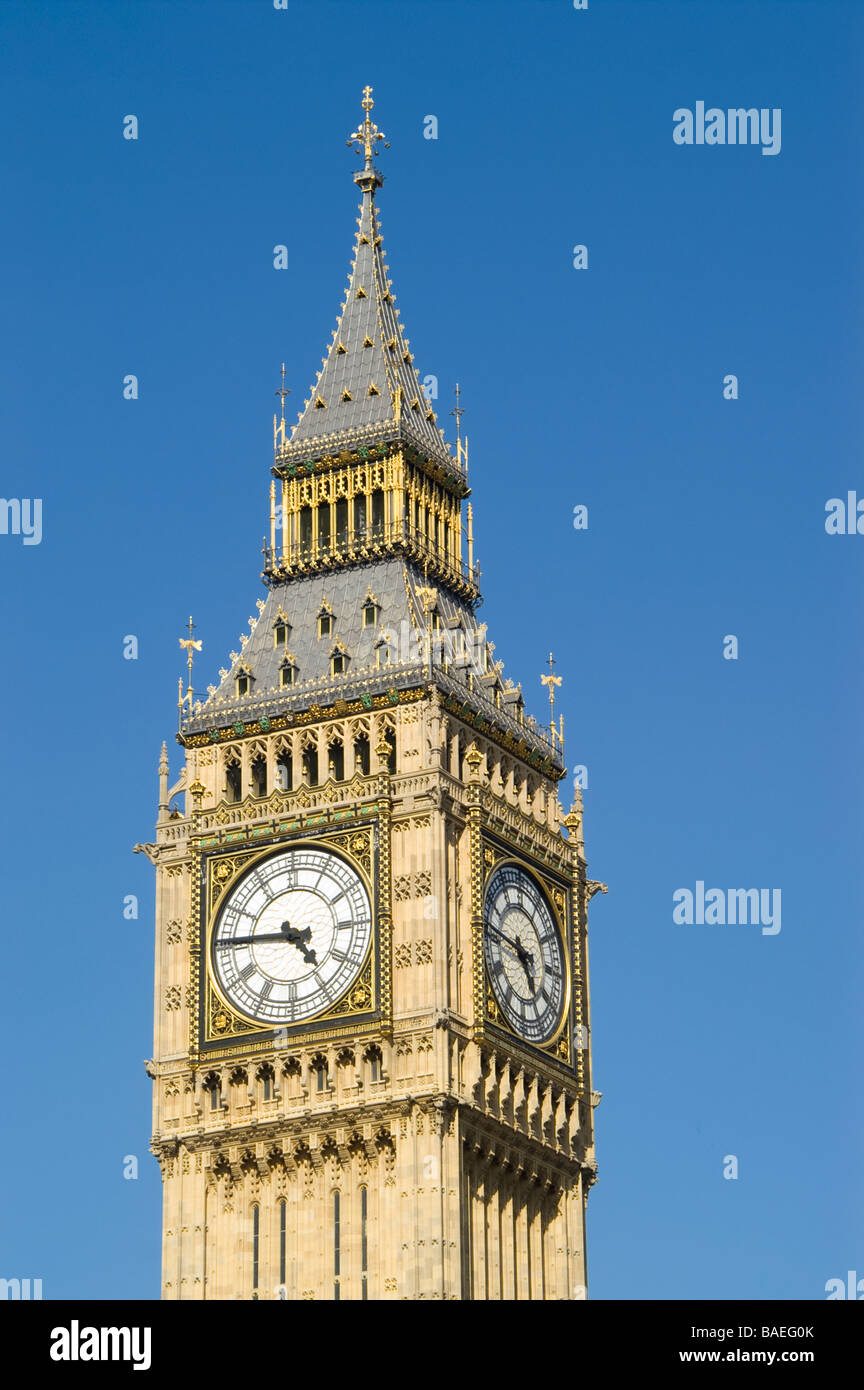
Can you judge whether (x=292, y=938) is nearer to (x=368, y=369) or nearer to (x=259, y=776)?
(x=259, y=776)

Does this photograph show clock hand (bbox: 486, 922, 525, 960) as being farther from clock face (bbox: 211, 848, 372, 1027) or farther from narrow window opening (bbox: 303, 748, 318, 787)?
narrow window opening (bbox: 303, 748, 318, 787)

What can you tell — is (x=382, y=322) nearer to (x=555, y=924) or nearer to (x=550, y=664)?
(x=550, y=664)

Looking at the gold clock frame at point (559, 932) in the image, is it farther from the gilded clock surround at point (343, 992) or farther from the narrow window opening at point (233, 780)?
the narrow window opening at point (233, 780)

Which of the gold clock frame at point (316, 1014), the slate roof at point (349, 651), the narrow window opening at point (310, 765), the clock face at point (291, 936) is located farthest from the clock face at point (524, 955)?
the narrow window opening at point (310, 765)

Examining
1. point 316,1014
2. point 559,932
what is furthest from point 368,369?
point 316,1014

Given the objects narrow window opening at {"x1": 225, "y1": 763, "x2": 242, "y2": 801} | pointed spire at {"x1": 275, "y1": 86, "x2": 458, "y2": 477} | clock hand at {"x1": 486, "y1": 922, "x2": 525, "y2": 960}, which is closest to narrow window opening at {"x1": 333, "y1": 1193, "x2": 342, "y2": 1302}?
clock hand at {"x1": 486, "y1": 922, "x2": 525, "y2": 960}
